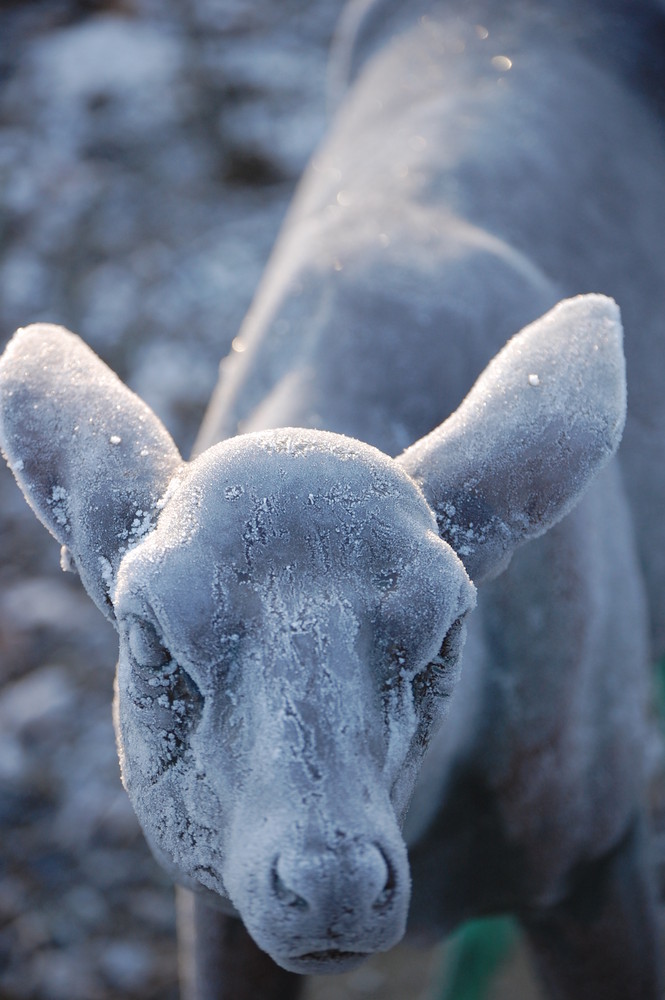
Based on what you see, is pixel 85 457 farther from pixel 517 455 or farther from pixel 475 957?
pixel 475 957

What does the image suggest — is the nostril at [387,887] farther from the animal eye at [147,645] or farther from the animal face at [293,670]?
the animal eye at [147,645]

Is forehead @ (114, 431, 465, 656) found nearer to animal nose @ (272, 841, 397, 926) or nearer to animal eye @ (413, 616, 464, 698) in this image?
animal eye @ (413, 616, 464, 698)

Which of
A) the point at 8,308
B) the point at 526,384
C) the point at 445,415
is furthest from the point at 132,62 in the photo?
the point at 526,384

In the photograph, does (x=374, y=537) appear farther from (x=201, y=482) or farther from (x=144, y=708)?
(x=144, y=708)

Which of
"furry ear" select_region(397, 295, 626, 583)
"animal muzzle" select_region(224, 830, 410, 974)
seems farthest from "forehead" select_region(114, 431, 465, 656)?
"animal muzzle" select_region(224, 830, 410, 974)

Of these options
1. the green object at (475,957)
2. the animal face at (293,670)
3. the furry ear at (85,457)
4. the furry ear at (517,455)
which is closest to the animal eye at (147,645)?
the animal face at (293,670)

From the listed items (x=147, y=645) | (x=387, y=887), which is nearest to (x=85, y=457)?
(x=147, y=645)
